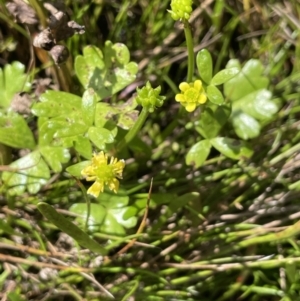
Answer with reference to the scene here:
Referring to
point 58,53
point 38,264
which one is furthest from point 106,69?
point 38,264

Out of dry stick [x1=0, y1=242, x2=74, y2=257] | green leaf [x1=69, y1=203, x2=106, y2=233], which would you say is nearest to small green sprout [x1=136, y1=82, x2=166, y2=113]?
green leaf [x1=69, y1=203, x2=106, y2=233]

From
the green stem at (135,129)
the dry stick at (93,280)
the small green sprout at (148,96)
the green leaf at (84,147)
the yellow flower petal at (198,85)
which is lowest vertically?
the dry stick at (93,280)

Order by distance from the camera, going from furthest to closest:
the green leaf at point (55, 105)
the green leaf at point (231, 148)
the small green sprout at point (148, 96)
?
1. the green leaf at point (231, 148)
2. the green leaf at point (55, 105)
3. the small green sprout at point (148, 96)

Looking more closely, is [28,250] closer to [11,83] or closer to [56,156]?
[56,156]

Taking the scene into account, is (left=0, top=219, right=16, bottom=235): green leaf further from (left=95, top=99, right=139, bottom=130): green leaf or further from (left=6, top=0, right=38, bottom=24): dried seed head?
(left=6, top=0, right=38, bottom=24): dried seed head

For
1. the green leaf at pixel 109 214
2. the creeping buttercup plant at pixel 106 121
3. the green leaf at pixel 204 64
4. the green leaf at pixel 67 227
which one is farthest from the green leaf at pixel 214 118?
the green leaf at pixel 67 227

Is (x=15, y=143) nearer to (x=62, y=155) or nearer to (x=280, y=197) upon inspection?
(x=62, y=155)

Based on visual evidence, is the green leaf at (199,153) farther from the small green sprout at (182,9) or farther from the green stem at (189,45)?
the small green sprout at (182,9)
